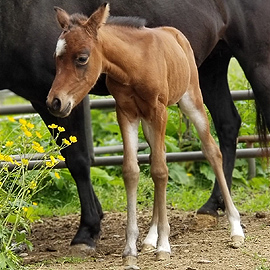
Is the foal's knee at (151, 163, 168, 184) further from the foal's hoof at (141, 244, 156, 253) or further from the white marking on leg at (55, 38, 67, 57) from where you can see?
the white marking on leg at (55, 38, 67, 57)

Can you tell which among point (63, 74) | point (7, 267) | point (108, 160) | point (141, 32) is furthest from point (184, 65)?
point (108, 160)

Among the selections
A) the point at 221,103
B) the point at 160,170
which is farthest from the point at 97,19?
the point at 221,103

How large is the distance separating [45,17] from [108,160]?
2.46 meters

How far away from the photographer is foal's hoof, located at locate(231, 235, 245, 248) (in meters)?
4.98

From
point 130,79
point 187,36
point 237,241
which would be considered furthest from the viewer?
point 187,36

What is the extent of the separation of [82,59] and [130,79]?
0.38 m

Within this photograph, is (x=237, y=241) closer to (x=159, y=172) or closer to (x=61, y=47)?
(x=159, y=172)

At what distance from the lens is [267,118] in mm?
6098

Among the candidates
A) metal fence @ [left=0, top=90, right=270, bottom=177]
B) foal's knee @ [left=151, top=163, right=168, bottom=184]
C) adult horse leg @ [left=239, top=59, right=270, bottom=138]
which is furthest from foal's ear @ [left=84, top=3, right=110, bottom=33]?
metal fence @ [left=0, top=90, right=270, bottom=177]

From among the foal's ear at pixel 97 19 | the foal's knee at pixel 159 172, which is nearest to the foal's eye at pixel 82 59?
the foal's ear at pixel 97 19

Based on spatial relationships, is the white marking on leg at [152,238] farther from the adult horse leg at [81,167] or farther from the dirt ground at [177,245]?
the adult horse leg at [81,167]

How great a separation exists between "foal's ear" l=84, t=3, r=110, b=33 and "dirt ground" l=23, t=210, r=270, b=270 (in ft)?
4.53

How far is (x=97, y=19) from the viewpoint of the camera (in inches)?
170

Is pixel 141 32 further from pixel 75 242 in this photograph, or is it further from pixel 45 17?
pixel 75 242
